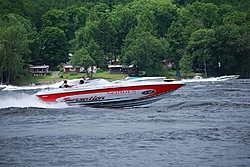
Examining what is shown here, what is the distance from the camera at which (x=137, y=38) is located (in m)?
99.2

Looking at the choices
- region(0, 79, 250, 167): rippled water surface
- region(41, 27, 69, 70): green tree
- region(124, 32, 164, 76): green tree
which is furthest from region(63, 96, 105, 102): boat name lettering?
region(41, 27, 69, 70): green tree

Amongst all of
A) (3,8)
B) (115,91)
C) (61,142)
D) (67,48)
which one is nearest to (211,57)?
(67,48)

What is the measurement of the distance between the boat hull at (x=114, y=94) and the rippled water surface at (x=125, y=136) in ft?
1.65

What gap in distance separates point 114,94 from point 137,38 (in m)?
68.4

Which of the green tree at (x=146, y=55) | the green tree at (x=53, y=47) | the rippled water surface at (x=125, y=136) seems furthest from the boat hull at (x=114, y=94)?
the green tree at (x=53, y=47)

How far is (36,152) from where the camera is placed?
1988 cm

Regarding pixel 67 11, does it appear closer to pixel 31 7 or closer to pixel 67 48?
pixel 31 7

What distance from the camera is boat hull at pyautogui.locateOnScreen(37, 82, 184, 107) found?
31.3 meters

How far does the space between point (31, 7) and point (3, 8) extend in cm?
1174

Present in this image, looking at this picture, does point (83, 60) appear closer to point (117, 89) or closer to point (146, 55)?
point (146, 55)

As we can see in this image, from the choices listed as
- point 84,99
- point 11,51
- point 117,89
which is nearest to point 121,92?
point 117,89

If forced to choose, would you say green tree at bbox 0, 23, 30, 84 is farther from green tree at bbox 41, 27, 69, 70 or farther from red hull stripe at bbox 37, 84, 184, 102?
red hull stripe at bbox 37, 84, 184, 102

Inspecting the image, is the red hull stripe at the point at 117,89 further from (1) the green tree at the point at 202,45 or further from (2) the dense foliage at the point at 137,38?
(1) the green tree at the point at 202,45

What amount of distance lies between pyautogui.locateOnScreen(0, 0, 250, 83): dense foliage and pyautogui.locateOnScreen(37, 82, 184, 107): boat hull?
50.4 metres
